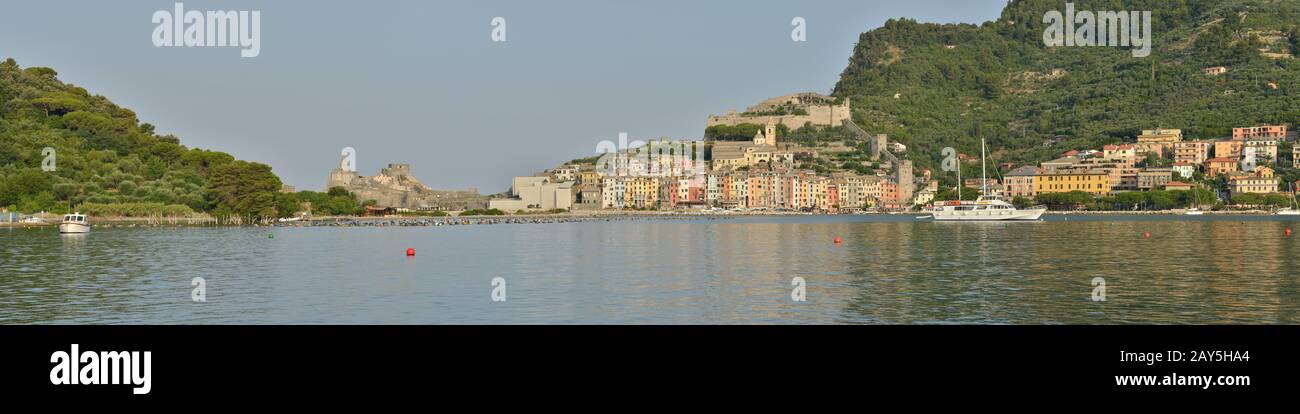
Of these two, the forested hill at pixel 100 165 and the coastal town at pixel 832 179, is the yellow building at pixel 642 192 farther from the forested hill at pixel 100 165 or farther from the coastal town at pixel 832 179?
the forested hill at pixel 100 165

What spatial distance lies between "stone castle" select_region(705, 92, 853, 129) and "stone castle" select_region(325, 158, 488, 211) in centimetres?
4634

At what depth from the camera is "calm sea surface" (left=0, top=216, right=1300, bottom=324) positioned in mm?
20172

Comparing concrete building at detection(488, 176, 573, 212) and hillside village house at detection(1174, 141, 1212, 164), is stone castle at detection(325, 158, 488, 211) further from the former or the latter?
hillside village house at detection(1174, 141, 1212, 164)

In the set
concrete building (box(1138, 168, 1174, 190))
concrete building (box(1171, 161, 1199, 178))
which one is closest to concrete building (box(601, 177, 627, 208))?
concrete building (box(1138, 168, 1174, 190))

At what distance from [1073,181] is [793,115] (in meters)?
56.9

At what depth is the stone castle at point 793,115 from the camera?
179 meters

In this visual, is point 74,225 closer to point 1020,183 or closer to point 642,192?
point 642,192

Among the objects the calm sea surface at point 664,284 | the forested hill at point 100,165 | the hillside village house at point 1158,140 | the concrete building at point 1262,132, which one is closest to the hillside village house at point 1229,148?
the concrete building at point 1262,132
